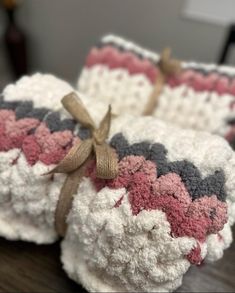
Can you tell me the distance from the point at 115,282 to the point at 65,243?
0.24ft

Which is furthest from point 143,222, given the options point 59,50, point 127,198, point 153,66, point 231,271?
point 59,50

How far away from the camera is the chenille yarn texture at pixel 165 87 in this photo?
0.56 metres

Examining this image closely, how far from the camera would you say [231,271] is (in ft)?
1.57

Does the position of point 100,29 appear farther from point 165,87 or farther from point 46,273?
point 46,273

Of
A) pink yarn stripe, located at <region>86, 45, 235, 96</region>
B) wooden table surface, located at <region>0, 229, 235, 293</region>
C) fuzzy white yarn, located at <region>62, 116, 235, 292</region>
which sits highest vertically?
pink yarn stripe, located at <region>86, 45, 235, 96</region>

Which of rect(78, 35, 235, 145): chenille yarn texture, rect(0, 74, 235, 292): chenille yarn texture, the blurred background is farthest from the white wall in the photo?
rect(0, 74, 235, 292): chenille yarn texture

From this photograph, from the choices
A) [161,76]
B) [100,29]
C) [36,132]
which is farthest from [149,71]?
[100,29]

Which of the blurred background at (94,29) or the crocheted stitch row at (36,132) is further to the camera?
the blurred background at (94,29)

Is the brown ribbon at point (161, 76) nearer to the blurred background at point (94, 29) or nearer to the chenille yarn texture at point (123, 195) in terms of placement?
the chenille yarn texture at point (123, 195)

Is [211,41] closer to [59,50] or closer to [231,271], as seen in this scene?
[59,50]

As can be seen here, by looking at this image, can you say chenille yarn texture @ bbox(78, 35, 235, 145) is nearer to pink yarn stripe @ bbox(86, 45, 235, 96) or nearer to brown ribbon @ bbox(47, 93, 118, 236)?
pink yarn stripe @ bbox(86, 45, 235, 96)

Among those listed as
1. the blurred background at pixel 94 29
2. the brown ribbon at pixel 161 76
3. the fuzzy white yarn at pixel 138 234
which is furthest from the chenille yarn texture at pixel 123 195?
the blurred background at pixel 94 29

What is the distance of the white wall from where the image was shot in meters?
0.91

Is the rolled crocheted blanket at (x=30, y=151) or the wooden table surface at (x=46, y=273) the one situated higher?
the rolled crocheted blanket at (x=30, y=151)
